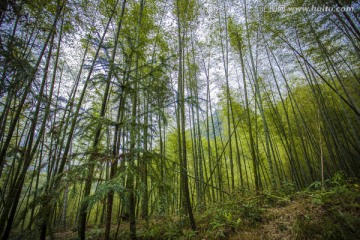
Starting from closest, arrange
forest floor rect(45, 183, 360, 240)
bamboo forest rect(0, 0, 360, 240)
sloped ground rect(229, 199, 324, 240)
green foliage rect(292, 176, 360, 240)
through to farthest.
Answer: bamboo forest rect(0, 0, 360, 240) < green foliage rect(292, 176, 360, 240) < forest floor rect(45, 183, 360, 240) < sloped ground rect(229, 199, 324, 240)

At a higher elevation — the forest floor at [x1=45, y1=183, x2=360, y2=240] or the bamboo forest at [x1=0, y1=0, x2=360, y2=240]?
the bamboo forest at [x1=0, y1=0, x2=360, y2=240]

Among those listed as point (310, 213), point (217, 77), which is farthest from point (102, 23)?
point (310, 213)

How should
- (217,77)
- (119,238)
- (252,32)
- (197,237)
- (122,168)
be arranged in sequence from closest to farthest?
(122,168) → (197,237) → (119,238) → (252,32) → (217,77)

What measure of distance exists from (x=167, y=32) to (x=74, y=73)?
11.8ft

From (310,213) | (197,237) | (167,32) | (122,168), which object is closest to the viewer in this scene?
(122,168)

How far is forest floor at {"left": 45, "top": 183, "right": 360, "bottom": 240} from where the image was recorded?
1959 mm

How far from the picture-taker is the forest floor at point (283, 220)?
6.43 ft

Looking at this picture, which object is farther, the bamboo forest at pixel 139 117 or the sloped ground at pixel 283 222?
the sloped ground at pixel 283 222

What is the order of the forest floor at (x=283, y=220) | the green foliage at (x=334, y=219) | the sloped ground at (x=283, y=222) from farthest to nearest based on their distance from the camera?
the sloped ground at (x=283, y=222), the forest floor at (x=283, y=220), the green foliage at (x=334, y=219)

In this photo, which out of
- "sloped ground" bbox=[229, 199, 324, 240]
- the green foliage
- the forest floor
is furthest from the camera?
"sloped ground" bbox=[229, 199, 324, 240]

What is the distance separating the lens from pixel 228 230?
108 inches

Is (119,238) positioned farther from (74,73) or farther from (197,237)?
(74,73)

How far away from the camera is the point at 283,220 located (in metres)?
2.46

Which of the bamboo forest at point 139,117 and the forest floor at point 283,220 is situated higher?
the bamboo forest at point 139,117
